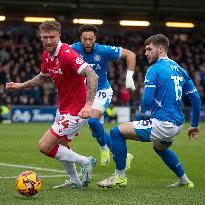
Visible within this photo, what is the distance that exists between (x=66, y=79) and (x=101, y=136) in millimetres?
3321

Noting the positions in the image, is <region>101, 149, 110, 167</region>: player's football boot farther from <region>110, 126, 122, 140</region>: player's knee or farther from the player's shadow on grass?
the player's shadow on grass

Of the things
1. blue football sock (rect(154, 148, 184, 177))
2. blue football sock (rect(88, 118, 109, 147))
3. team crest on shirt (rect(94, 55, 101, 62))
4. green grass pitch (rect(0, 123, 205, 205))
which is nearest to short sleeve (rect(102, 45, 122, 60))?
team crest on shirt (rect(94, 55, 101, 62))

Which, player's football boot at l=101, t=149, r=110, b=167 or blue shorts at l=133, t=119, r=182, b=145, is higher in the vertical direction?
blue shorts at l=133, t=119, r=182, b=145

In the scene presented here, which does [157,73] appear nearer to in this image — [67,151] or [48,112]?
[67,151]

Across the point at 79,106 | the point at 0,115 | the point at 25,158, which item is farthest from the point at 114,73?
the point at 79,106

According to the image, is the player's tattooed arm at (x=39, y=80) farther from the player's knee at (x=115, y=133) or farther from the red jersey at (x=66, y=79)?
the player's knee at (x=115, y=133)

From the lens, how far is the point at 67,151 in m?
8.91

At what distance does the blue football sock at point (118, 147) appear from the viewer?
9.09m

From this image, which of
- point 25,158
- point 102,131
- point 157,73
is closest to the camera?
point 157,73

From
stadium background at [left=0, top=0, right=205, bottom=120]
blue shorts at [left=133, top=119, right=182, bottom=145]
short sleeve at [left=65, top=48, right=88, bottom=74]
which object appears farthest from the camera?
stadium background at [left=0, top=0, right=205, bottom=120]

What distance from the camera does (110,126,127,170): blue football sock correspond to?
909 centimetres

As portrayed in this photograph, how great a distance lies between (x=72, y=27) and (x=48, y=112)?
30.5 feet

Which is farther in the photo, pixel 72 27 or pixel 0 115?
pixel 72 27

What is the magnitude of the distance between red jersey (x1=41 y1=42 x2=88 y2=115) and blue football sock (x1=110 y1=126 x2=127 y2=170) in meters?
0.56
